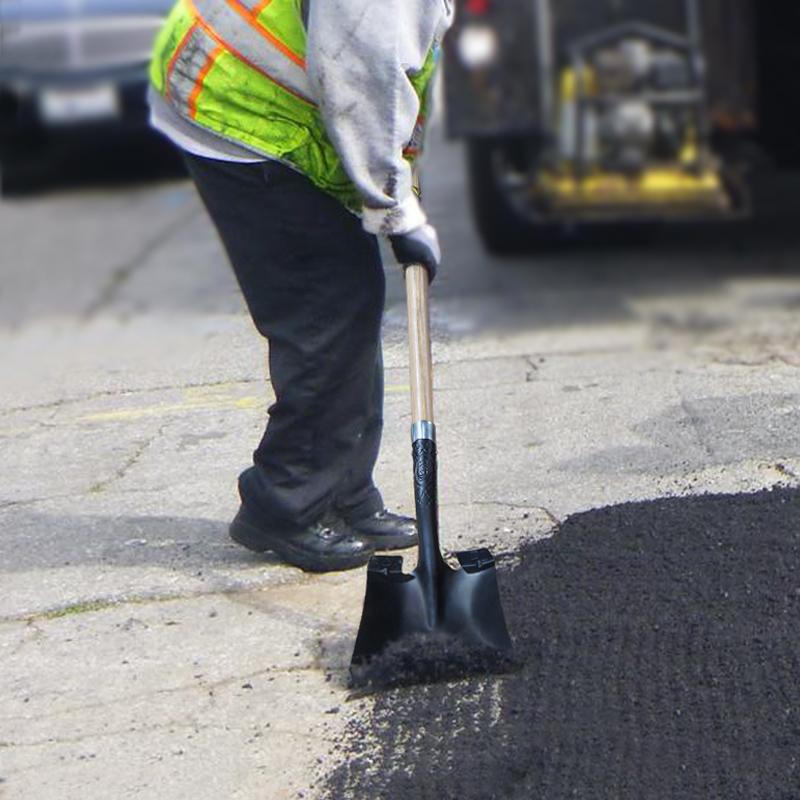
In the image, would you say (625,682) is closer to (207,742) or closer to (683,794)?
(683,794)

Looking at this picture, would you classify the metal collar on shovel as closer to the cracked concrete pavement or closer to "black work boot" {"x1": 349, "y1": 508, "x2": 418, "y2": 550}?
the cracked concrete pavement

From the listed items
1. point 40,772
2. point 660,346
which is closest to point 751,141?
point 660,346

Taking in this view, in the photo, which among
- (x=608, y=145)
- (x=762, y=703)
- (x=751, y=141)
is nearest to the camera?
(x=762, y=703)

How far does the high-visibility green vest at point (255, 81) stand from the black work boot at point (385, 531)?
2.57 ft

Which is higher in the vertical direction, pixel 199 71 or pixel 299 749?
pixel 199 71

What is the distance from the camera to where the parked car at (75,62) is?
10977mm

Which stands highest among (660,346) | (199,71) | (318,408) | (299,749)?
(199,71)

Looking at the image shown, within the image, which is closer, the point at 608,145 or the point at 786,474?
the point at 786,474

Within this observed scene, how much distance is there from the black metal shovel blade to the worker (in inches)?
26.6

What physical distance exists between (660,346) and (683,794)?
3.40 metres

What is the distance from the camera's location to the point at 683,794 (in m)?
3.09

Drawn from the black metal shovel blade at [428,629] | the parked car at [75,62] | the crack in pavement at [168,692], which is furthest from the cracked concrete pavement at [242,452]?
the parked car at [75,62]

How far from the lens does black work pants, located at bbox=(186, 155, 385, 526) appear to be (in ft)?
13.3

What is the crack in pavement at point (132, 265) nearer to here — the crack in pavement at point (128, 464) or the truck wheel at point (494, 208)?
the truck wheel at point (494, 208)
